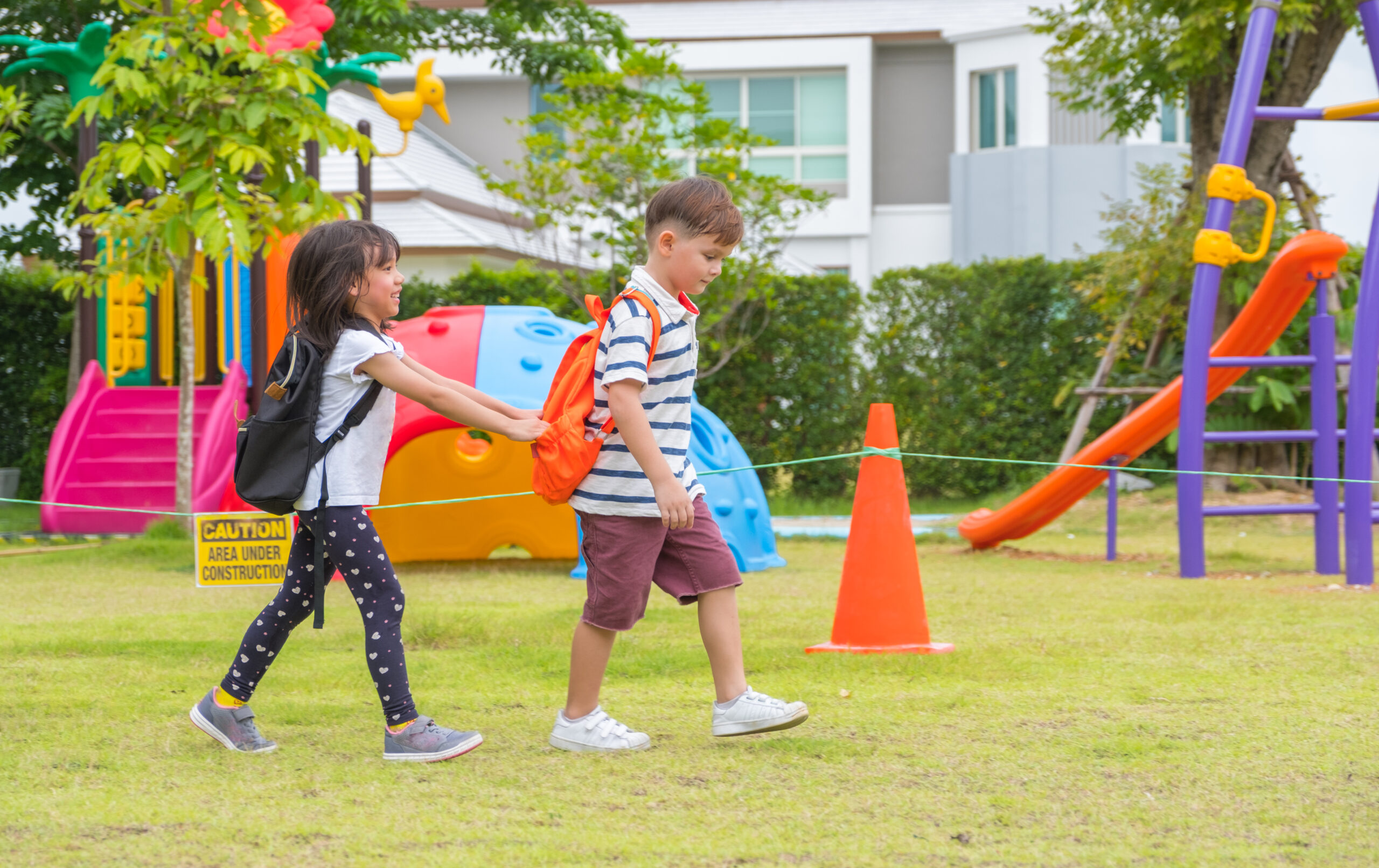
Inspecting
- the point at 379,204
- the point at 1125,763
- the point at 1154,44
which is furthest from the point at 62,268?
the point at 1125,763

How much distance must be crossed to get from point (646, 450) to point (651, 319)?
1.12 ft

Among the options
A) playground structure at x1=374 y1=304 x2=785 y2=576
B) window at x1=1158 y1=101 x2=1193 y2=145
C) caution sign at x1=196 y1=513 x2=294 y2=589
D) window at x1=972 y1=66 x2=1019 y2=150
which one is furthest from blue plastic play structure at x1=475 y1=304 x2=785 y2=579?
window at x1=1158 y1=101 x2=1193 y2=145

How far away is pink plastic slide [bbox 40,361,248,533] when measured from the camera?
1014cm

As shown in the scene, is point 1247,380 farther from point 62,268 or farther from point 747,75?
point 747,75

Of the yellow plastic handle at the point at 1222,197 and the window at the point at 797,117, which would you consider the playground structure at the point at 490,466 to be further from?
the window at the point at 797,117

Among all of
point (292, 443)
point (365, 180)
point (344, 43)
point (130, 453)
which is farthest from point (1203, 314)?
point (344, 43)

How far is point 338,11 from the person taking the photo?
1352 cm

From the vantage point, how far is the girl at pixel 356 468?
335cm

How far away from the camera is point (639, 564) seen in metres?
3.43

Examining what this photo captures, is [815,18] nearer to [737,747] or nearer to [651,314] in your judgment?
[651,314]

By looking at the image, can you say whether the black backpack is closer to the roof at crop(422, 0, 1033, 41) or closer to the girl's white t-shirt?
the girl's white t-shirt

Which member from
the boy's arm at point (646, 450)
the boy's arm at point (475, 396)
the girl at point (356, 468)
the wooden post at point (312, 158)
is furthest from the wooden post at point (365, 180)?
the boy's arm at point (646, 450)

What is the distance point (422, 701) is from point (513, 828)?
4.55 ft

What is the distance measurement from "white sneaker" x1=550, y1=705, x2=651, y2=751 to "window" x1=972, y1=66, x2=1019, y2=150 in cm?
2174
